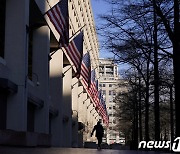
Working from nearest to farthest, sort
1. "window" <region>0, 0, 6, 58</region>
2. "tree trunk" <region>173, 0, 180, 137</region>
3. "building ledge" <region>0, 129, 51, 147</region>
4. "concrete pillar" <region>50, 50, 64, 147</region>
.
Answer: "building ledge" <region>0, 129, 51, 147</region>
"tree trunk" <region>173, 0, 180, 137</region>
"window" <region>0, 0, 6, 58</region>
"concrete pillar" <region>50, 50, 64, 147</region>

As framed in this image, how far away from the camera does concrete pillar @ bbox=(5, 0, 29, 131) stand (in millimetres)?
22109

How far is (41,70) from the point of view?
29172 millimetres

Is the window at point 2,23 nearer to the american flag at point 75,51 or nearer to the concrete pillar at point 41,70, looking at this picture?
the concrete pillar at point 41,70

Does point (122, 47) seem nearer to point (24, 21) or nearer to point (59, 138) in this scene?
point (24, 21)

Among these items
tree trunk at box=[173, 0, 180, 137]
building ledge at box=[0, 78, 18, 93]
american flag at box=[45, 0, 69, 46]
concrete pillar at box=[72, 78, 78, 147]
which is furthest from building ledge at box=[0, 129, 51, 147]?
concrete pillar at box=[72, 78, 78, 147]

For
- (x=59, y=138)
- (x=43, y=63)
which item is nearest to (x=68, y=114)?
(x=59, y=138)

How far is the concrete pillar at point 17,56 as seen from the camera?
22.1 metres

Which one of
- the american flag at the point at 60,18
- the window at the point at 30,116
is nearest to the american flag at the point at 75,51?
the american flag at the point at 60,18

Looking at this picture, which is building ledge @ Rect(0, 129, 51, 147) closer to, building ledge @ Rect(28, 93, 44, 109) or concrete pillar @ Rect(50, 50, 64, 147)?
building ledge @ Rect(28, 93, 44, 109)

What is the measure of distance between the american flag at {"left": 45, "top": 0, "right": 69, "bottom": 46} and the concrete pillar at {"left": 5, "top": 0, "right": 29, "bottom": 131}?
1489mm

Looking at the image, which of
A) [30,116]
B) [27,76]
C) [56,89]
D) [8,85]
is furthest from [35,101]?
[56,89]

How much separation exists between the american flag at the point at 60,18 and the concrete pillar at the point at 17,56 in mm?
1489

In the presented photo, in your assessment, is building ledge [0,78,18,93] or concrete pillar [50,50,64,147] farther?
concrete pillar [50,50,64,147]

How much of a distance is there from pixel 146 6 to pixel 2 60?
7907 mm
